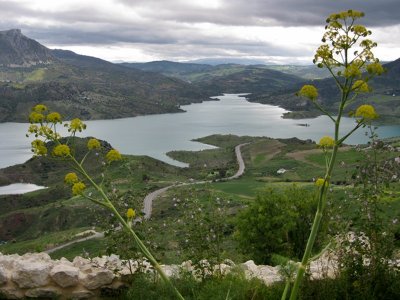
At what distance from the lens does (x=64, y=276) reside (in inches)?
374

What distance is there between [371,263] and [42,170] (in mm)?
164642

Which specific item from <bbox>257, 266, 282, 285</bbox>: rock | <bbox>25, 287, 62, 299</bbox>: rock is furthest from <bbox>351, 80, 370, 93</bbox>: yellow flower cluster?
<bbox>25, 287, 62, 299</bbox>: rock

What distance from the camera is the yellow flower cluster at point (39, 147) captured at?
Answer: 203 inches

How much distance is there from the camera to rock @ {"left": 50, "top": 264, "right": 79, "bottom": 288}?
31.1 ft

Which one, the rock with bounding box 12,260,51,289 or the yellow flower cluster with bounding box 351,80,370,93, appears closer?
the yellow flower cluster with bounding box 351,80,370,93

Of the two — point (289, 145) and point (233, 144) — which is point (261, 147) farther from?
point (233, 144)

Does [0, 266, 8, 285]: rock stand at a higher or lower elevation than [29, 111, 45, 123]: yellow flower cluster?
lower

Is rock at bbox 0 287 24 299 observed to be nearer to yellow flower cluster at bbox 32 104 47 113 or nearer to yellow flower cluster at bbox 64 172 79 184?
yellow flower cluster at bbox 64 172 79 184

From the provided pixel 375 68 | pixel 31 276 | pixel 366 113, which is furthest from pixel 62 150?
pixel 31 276

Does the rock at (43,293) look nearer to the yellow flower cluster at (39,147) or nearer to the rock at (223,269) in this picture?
the rock at (223,269)

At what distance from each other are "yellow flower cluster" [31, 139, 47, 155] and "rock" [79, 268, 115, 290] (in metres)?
5.04

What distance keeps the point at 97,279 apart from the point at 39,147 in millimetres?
5246

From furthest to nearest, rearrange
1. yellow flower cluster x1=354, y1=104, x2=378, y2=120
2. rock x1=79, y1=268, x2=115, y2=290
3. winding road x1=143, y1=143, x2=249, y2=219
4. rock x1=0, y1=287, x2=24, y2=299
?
winding road x1=143, y1=143, x2=249, y2=219
rock x1=79, y1=268, x2=115, y2=290
rock x1=0, y1=287, x2=24, y2=299
yellow flower cluster x1=354, y1=104, x2=378, y2=120

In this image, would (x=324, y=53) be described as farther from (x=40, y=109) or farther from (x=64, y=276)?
(x=64, y=276)
